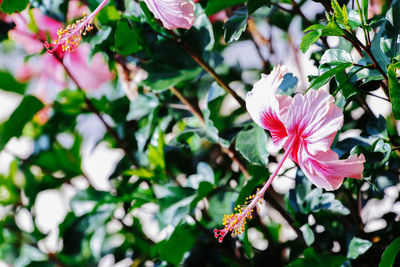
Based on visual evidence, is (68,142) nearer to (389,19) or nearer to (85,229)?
(85,229)

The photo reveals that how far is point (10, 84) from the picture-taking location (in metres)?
1.26

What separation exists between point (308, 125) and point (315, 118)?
0.7 inches

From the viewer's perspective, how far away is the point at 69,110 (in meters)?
1.22

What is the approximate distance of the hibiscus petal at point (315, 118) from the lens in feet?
2.04

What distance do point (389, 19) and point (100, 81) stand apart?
1075mm

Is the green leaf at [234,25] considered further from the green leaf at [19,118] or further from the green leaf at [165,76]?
the green leaf at [19,118]

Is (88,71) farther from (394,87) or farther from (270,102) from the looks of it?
(394,87)

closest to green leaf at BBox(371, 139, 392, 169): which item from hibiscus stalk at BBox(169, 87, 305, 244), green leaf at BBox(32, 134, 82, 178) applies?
hibiscus stalk at BBox(169, 87, 305, 244)

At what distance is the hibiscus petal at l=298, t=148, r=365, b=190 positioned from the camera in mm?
641

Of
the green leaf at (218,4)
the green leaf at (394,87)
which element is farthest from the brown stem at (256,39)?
the green leaf at (394,87)

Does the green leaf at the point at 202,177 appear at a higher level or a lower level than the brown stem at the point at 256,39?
lower

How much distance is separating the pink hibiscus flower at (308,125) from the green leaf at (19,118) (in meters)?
0.58

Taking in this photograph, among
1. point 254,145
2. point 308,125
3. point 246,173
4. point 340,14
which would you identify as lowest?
point 246,173

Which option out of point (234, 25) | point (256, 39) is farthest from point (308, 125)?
point (256, 39)
